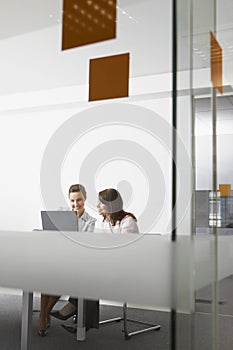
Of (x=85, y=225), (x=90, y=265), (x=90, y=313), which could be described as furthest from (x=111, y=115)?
(x=90, y=313)

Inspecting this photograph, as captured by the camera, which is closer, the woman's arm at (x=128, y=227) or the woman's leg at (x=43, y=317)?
the woman's arm at (x=128, y=227)

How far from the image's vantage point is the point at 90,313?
2527 millimetres

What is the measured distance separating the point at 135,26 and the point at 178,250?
738 mm

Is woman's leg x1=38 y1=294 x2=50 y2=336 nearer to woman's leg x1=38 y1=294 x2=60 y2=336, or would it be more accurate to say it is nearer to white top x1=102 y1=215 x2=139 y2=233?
woman's leg x1=38 y1=294 x2=60 y2=336

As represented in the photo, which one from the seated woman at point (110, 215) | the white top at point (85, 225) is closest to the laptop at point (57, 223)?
the white top at point (85, 225)

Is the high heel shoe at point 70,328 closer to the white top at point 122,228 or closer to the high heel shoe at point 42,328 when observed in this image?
the high heel shoe at point 42,328

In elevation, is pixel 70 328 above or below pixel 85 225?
below

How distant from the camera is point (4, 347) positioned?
2230 millimetres

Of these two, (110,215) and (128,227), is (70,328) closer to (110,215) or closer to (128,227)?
(110,215)

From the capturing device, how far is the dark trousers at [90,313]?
97.4 inches

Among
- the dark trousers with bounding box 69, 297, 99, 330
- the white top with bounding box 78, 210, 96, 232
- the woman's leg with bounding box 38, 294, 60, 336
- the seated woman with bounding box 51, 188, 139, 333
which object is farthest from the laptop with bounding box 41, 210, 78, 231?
the woman's leg with bounding box 38, 294, 60, 336

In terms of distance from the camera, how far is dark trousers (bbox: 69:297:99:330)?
8.11 ft

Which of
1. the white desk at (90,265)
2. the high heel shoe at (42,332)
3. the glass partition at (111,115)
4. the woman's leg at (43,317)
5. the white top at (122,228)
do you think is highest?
the glass partition at (111,115)

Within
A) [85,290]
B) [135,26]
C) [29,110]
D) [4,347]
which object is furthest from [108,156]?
[85,290]
